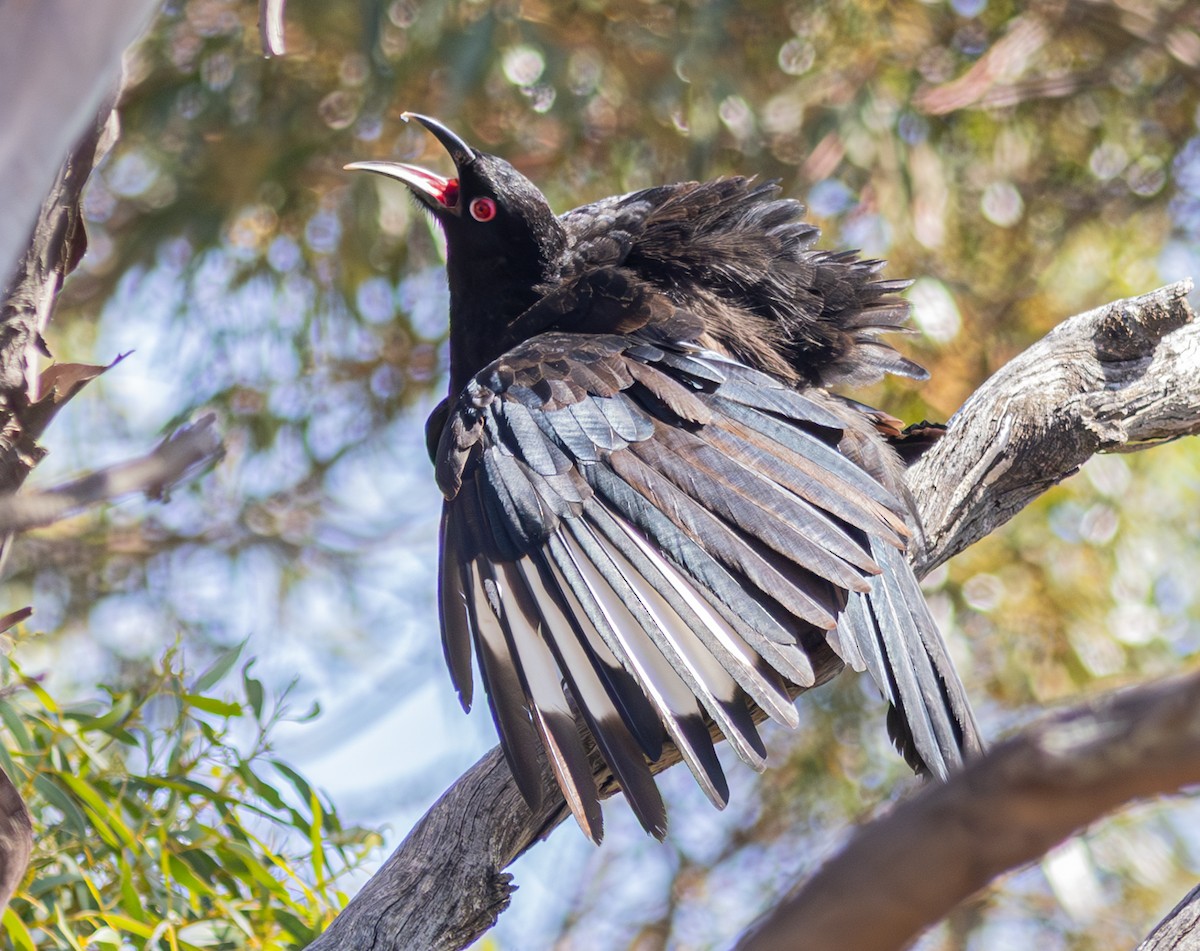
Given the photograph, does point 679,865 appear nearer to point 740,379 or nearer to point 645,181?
point 645,181

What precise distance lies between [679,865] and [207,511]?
79.2 inches

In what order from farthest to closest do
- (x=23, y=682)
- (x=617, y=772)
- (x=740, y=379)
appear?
(x=740, y=379), (x=23, y=682), (x=617, y=772)

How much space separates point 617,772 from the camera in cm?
164

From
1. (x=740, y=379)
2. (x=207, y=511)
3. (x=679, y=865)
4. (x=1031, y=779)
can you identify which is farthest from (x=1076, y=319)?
(x=207, y=511)

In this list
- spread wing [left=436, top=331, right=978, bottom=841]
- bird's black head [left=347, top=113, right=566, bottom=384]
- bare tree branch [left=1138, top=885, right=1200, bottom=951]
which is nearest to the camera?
bare tree branch [left=1138, top=885, right=1200, bottom=951]

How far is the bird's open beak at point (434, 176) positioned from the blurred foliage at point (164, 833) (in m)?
1.15

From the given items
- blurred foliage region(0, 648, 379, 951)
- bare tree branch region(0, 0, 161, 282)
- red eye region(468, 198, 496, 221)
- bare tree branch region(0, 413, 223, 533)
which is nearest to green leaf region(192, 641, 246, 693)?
blurred foliage region(0, 648, 379, 951)

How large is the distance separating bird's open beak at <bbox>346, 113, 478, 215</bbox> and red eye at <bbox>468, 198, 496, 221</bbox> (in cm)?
5

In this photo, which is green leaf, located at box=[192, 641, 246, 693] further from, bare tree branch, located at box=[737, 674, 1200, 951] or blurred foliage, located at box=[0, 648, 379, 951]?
bare tree branch, located at box=[737, 674, 1200, 951]

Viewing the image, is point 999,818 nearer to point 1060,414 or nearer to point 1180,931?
point 1180,931

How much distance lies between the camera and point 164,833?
1.94 m

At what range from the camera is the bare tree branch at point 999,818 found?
0.46 meters

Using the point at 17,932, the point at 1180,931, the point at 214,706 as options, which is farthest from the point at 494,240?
the point at 1180,931

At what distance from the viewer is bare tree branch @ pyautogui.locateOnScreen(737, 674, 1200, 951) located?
0.46m
